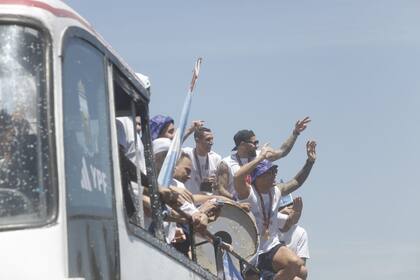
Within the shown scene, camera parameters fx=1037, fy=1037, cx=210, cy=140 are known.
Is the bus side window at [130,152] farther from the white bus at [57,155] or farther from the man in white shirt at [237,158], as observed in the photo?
the man in white shirt at [237,158]

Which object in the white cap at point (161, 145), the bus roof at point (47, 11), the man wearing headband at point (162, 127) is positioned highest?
the bus roof at point (47, 11)

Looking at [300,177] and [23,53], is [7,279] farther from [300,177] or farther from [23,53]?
[300,177]

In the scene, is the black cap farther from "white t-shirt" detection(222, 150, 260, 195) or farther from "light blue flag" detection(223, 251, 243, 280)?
"light blue flag" detection(223, 251, 243, 280)

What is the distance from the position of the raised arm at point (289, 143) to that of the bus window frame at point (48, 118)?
800 centimetres

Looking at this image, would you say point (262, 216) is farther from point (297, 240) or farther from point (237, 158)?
point (297, 240)

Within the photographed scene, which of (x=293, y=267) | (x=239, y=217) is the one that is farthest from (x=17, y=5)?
(x=293, y=267)

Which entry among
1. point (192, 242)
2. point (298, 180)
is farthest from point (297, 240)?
point (192, 242)

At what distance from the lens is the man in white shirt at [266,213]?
1113cm

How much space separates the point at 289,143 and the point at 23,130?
9020mm

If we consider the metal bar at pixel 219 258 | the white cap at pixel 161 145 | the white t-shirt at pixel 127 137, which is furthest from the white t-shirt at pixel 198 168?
the white t-shirt at pixel 127 137

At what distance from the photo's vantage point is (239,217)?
8859 mm

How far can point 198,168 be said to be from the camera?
11469 millimetres

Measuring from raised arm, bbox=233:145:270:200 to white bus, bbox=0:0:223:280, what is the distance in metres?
5.77

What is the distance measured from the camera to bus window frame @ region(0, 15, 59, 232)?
439 centimetres
